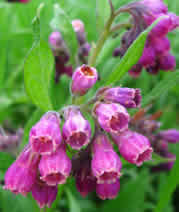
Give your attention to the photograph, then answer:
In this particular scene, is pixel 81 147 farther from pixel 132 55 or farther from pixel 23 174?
pixel 132 55

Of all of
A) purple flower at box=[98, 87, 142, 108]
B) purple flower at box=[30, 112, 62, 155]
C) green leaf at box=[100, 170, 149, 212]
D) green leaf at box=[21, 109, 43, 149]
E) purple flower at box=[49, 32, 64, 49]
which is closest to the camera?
purple flower at box=[30, 112, 62, 155]

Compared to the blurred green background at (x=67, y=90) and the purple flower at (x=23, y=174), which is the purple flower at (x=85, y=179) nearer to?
the purple flower at (x=23, y=174)

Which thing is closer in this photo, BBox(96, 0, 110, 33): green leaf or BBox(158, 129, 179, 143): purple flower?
BBox(96, 0, 110, 33): green leaf

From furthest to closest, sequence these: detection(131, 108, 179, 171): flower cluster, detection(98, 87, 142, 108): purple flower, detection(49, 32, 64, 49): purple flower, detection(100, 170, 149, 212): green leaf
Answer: detection(100, 170, 149, 212): green leaf < detection(131, 108, 179, 171): flower cluster < detection(49, 32, 64, 49): purple flower < detection(98, 87, 142, 108): purple flower

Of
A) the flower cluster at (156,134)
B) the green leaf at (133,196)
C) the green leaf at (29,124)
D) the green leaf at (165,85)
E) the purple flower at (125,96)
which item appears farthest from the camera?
the green leaf at (133,196)

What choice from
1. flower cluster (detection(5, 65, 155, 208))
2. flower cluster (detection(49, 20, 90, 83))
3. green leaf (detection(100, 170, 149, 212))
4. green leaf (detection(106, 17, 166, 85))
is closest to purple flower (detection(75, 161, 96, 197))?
flower cluster (detection(5, 65, 155, 208))

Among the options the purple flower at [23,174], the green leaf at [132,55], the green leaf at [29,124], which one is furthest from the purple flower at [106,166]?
the green leaf at [29,124]

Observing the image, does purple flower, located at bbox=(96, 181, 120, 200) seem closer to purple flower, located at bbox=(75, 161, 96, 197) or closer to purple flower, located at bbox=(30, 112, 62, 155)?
purple flower, located at bbox=(75, 161, 96, 197)
